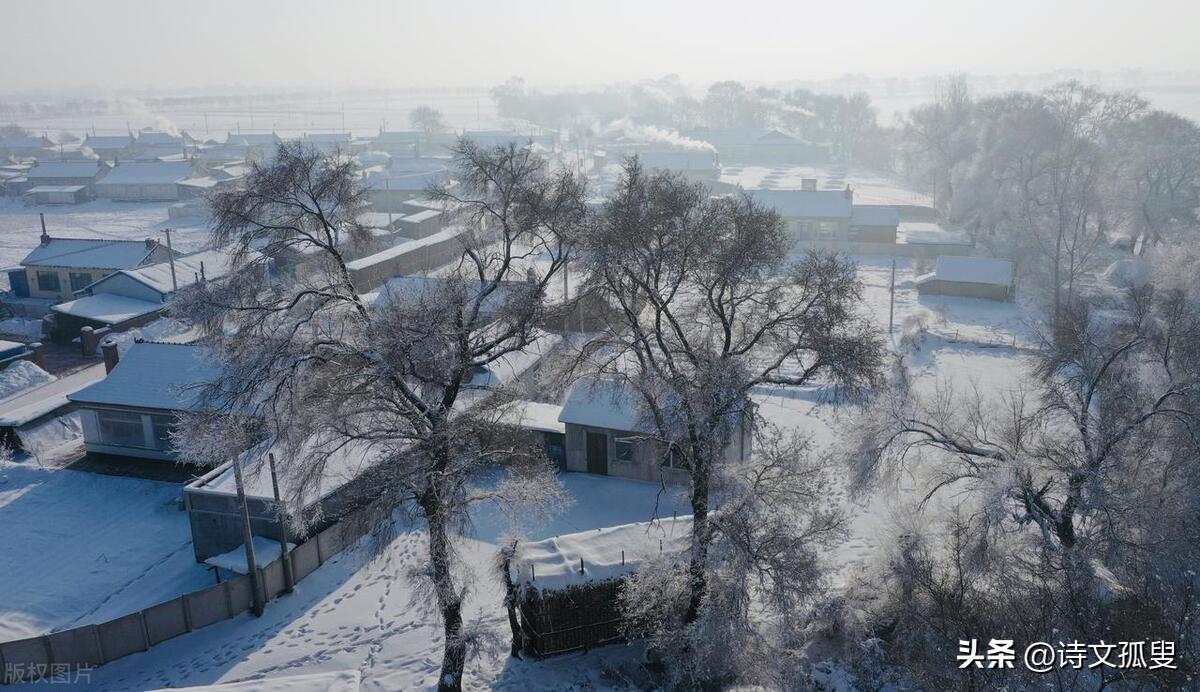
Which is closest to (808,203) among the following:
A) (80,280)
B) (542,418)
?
(542,418)

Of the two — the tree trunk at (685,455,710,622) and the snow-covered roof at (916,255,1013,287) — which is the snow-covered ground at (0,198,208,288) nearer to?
the snow-covered roof at (916,255,1013,287)

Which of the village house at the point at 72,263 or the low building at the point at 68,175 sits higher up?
the low building at the point at 68,175

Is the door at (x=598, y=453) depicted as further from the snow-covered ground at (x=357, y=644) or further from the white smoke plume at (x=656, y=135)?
the white smoke plume at (x=656, y=135)

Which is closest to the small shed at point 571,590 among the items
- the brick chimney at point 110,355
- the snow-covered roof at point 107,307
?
the brick chimney at point 110,355

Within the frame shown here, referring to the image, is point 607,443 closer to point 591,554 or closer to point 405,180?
point 591,554

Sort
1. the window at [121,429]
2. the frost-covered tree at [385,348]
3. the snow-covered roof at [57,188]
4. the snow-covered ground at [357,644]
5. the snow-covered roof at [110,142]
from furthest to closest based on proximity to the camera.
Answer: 1. the snow-covered roof at [110,142]
2. the snow-covered roof at [57,188]
3. the window at [121,429]
4. the snow-covered ground at [357,644]
5. the frost-covered tree at [385,348]

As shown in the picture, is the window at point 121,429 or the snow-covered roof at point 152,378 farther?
the window at point 121,429
